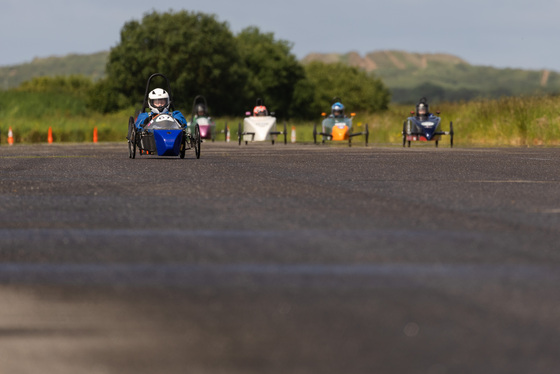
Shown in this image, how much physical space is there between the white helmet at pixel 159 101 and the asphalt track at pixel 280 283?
12073mm

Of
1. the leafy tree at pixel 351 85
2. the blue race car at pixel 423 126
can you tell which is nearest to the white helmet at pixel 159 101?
the blue race car at pixel 423 126

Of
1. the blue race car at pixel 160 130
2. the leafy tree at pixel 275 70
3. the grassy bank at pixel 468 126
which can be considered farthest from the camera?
the leafy tree at pixel 275 70

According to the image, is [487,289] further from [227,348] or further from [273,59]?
→ [273,59]

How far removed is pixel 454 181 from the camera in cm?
1438

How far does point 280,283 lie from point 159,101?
18.6 metres

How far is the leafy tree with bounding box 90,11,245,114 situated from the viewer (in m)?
90.1

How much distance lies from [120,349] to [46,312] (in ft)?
3.08

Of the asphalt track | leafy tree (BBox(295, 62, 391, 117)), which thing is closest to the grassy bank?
the asphalt track

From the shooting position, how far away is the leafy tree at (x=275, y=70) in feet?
370

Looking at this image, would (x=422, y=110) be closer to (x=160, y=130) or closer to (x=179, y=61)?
(x=160, y=130)

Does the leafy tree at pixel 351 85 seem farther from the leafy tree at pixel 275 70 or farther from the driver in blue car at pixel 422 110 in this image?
the driver in blue car at pixel 422 110

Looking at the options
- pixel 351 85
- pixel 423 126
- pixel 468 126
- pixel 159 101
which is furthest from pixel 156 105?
pixel 351 85

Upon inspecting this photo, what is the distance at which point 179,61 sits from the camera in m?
90.1

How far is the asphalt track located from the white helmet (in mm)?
12073
